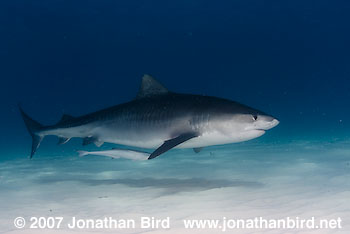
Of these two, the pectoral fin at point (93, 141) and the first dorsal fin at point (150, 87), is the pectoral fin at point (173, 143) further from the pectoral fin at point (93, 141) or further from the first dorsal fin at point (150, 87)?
the pectoral fin at point (93, 141)

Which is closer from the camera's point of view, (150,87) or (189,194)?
(189,194)

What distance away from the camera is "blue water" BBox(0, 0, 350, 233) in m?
4.85

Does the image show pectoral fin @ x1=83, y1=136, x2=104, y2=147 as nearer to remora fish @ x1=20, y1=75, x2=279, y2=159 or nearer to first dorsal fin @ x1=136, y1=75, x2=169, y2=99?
remora fish @ x1=20, y1=75, x2=279, y2=159

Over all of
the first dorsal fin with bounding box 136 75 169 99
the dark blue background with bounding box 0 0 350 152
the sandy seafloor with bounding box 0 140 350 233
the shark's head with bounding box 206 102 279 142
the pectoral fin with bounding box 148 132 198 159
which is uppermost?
the dark blue background with bounding box 0 0 350 152

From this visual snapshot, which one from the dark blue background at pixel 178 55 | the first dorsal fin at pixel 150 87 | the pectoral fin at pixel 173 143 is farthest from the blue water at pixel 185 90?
the first dorsal fin at pixel 150 87

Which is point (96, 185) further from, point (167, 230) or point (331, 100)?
point (331, 100)

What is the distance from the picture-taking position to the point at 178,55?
75.1 meters

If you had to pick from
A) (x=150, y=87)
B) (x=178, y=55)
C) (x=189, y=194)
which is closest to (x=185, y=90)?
(x=178, y=55)

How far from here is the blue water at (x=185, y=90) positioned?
485cm

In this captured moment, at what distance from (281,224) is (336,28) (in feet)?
245

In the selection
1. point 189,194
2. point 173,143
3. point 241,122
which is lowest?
point 189,194

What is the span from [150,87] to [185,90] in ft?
249

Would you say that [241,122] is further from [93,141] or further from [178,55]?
[178,55]

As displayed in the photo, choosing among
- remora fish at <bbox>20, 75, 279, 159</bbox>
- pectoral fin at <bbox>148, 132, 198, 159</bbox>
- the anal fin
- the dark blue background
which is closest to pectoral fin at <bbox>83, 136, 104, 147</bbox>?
remora fish at <bbox>20, 75, 279, 159</bbox>
